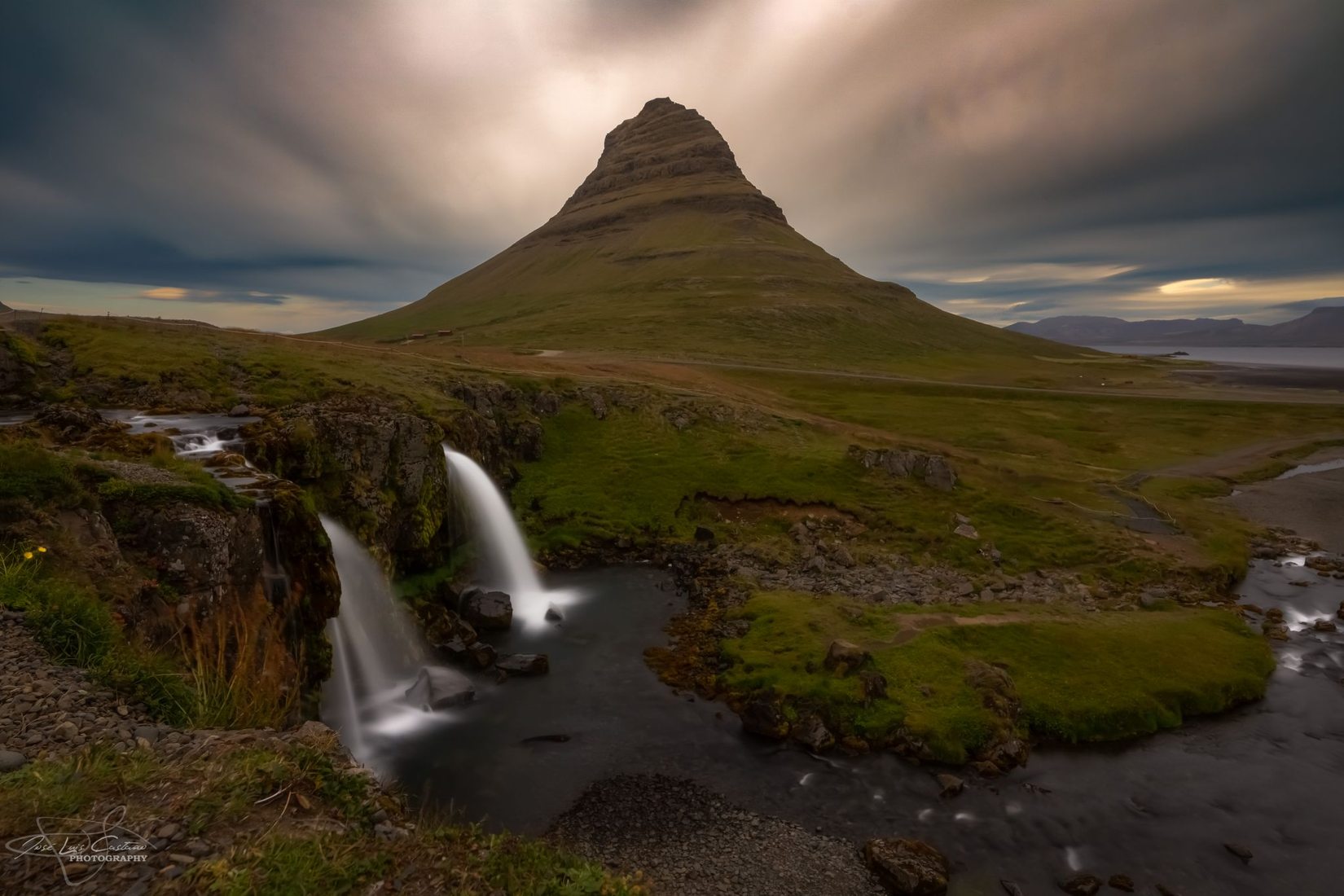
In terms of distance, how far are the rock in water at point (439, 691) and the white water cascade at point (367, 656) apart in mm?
431

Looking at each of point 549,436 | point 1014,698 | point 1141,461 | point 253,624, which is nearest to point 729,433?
point 549,436

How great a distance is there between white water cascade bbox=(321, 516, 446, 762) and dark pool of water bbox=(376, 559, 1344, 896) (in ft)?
6.25

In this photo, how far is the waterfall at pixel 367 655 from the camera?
2547 cm

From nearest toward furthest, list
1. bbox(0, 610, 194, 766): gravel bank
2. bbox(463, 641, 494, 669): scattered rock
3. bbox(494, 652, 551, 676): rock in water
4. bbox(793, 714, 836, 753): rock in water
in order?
bbox(0, 610, 194, 766): gravel bank
bbox(793, 714, 836, 753): rock in water
bbox(494, 652, 551, 676): rock in water
bbox(463, 641, 494, 669): scattered rock

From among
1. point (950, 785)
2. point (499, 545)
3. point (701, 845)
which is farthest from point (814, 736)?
point (499, 545)

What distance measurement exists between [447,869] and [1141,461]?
101 metres

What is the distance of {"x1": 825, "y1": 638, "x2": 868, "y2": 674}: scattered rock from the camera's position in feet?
93.2

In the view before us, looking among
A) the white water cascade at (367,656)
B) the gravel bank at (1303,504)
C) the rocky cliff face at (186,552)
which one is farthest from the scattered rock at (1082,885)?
the gravel bank at (1303,504)

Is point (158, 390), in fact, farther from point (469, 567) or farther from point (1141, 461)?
point (1141, 461)

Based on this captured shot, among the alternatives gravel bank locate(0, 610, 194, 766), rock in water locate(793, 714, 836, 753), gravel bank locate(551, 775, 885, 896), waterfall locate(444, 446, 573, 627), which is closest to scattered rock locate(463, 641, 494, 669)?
waterfall locate(444, 446, 573, 627)
